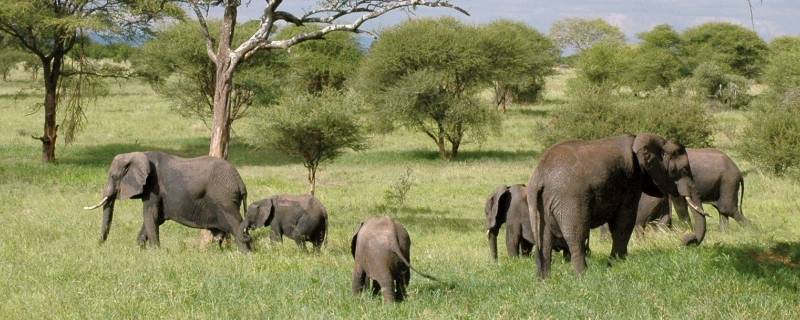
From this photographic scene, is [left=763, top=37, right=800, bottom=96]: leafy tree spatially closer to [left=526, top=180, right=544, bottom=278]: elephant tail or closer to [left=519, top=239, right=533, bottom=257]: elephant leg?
[left=519, top=239, right=533, bottom=257]: elephant leg

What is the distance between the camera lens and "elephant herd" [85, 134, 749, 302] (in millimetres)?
10422

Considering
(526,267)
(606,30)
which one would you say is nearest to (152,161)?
(526,267)

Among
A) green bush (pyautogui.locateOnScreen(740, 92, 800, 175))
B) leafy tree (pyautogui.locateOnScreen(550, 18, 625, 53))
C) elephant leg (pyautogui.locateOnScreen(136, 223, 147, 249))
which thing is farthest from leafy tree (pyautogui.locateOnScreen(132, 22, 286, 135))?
leafy tree (pyautogui.locateOnScreen(550, 18, 625, 53))

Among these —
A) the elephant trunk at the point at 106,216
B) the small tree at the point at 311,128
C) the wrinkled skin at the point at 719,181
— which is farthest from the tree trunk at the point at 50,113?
the wrinkled skin at the point at 719,181

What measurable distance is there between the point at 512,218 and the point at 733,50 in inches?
3063

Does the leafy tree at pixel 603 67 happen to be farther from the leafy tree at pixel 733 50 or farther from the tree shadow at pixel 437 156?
the tree shadow at pixel 437 156

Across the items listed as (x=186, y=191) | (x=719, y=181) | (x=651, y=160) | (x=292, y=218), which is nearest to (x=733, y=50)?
(x=719, y=181)

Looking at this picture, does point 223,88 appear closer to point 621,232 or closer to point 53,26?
point 621,232

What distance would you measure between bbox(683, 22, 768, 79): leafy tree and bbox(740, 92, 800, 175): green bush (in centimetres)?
4905

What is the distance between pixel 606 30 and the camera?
136000mm

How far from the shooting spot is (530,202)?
11.4 meters

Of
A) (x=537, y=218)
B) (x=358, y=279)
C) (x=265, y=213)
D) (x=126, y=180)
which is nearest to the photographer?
(x=358, y=279)

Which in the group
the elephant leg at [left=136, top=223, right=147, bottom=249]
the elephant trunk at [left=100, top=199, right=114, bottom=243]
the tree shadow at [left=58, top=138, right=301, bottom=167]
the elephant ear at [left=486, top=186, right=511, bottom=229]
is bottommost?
the tree shadow at [left=58, top=138, right=301, bottom=167]

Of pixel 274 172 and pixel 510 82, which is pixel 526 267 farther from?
pixel 510 82
